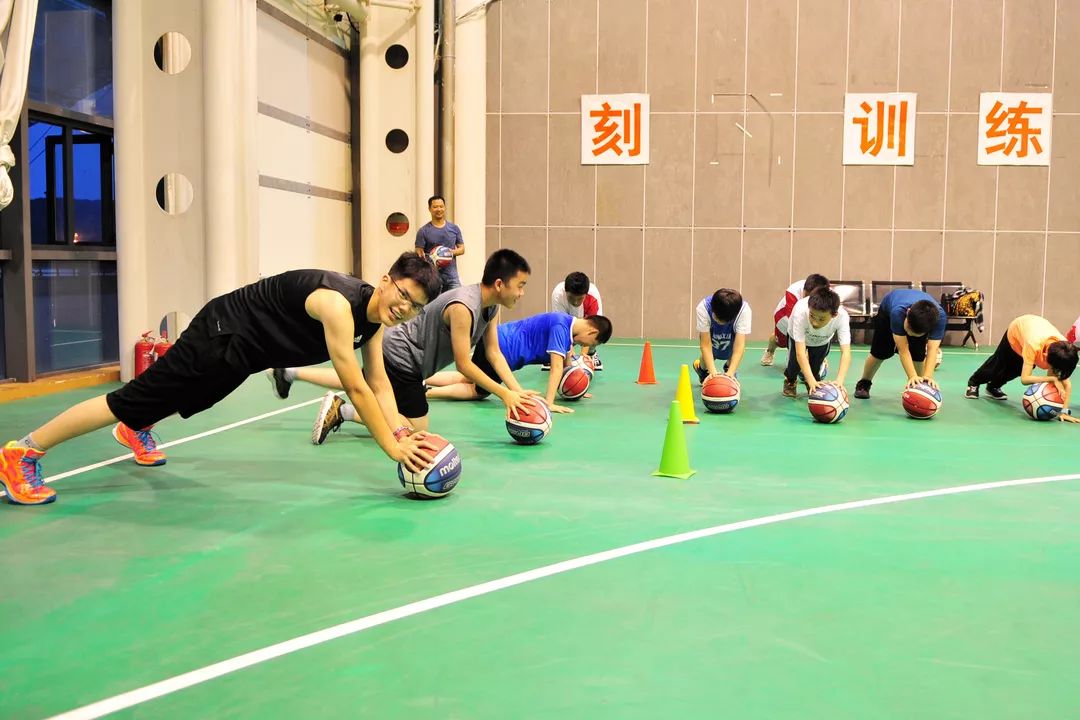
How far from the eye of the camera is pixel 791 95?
1641 cm

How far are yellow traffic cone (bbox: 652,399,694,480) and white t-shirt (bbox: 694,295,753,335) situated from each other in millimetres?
3324

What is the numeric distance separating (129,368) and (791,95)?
11307 millimetres

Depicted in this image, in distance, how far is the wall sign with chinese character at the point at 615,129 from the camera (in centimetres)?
1669

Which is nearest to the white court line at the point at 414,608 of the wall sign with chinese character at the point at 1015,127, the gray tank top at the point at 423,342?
the gray tank top at the point at 423,342

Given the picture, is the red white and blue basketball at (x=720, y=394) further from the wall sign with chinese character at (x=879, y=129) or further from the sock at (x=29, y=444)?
the wall sign with chinese character at (x=879, y=129)

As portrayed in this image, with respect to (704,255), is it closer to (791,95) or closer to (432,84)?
(791,95)

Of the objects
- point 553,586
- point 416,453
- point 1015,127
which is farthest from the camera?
point 1015,127

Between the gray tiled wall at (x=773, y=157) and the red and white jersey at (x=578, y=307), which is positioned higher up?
the gray tiled wall at (x=773, y=157)

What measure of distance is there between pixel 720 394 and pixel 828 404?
94 cm

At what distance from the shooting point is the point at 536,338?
8727 mm

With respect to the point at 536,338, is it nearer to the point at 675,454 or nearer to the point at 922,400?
the point at 675,454

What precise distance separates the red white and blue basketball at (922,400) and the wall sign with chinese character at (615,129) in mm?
9064

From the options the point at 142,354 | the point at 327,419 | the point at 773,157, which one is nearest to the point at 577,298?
the point at 327,419

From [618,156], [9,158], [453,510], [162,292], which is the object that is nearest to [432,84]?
[618,156]
